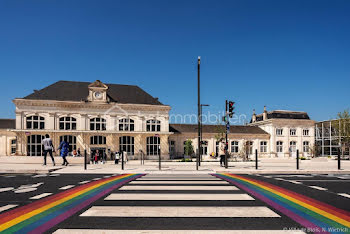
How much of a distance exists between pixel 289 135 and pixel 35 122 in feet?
132

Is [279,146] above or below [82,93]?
below

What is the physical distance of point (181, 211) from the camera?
15.7ft

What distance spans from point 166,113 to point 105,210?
28.3m

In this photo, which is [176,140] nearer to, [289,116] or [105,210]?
[289,116]

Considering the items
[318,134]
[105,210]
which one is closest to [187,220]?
[105,210]

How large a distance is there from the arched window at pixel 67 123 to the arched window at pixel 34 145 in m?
2.69

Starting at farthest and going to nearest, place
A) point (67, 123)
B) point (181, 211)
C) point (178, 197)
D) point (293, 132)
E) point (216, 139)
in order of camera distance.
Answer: point (293, 132) → point (216, 139) → point (67, 123) → point (178, 197) → point (181, 211)

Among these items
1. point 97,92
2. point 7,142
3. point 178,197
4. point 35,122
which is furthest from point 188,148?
point 178,197

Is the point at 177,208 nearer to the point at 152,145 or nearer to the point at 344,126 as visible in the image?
the point at 152,145

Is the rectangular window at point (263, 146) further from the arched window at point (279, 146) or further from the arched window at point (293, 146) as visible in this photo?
the arched window at point (293, 146)

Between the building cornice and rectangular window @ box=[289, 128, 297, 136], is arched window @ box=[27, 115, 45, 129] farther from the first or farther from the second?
rectangular window @ box=[289, 128, 297, 136]

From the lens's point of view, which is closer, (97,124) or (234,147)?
(97,124)

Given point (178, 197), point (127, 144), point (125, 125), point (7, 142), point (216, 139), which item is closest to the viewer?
point (178, 197)

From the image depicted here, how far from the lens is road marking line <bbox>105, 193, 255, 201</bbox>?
5.84m
